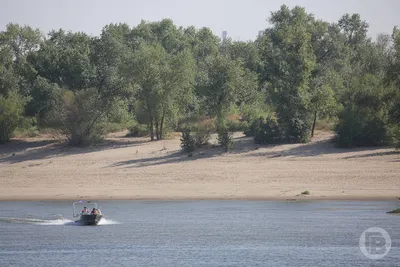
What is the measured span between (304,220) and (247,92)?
127 feet

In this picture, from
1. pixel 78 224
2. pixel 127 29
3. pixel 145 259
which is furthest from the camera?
pixel 127 29

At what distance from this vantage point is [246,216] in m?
52.3

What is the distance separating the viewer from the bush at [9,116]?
80100mm

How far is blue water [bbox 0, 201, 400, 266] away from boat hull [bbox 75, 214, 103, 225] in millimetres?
444

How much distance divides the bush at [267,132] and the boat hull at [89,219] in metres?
24.5

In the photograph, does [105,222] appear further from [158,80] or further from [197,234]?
[158,80]

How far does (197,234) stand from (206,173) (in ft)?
53.5

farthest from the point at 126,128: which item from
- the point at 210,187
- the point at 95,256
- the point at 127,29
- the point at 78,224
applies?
the point at 127,29

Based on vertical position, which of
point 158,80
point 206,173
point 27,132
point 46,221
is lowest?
point 46,221

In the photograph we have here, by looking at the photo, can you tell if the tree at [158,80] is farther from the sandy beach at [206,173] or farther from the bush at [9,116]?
the bush at [9,116]

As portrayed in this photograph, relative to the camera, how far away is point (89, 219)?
2009 inches

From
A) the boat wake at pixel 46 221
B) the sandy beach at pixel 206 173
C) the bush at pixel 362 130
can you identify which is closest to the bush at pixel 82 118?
the sandy beach at pixel 206 173

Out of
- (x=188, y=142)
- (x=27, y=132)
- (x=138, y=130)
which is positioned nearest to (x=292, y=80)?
(x=188, y=142)

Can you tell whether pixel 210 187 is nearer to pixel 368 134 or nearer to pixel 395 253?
pixel 368 134
